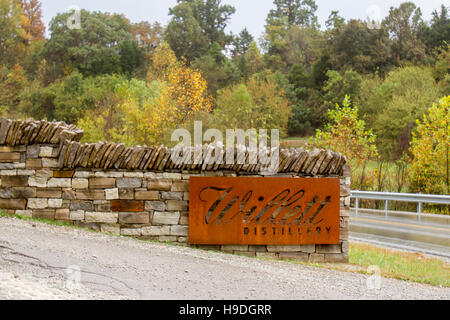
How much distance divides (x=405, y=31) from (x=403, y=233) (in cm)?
3756

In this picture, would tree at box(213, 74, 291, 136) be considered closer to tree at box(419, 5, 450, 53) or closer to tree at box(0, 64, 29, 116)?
tree at box(419, 5, 450, 53)

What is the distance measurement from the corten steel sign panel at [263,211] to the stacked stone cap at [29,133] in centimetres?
273

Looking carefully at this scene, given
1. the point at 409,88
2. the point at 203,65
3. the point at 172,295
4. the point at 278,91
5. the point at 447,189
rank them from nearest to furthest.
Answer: the point at 172,295
the point at 447,189
the point at 409,88
the point at 278,91
the point at 203,65

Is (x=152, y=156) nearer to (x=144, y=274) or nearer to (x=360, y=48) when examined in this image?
(x=144, y=274)

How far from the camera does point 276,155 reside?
8.98 metres

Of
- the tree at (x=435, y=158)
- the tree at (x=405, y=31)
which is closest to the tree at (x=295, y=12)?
the tree at (x=405, y=31)

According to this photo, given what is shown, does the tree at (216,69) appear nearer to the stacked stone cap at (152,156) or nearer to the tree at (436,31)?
the tree at (436,31)

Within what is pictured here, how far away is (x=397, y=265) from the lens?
930cm

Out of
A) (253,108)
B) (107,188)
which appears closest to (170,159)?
(107,188)

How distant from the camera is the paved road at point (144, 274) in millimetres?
5551
